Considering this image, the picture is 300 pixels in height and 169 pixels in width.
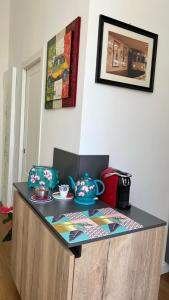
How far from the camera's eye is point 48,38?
79.0 inches

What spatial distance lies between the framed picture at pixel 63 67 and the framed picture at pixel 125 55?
172 millimetres

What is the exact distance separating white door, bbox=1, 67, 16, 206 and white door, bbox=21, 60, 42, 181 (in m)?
0.31

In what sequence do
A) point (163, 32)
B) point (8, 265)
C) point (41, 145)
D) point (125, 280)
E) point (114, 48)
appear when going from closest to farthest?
point (125, 280) → point (114, 48) → point (163, 32) → point (8, 265) → point (41, 145)

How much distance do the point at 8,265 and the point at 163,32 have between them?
2225 millimetres

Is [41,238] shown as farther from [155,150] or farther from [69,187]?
[155,150]

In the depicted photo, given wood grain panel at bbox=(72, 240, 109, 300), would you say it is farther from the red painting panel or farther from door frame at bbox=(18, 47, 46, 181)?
door frame at bbox=(18, 47, 46, 181)

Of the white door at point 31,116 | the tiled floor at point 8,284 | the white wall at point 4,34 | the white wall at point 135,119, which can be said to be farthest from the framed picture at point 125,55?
the white wall at point 4,34

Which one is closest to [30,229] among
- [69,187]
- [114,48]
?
[69,187]

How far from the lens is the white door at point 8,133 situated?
3035mm

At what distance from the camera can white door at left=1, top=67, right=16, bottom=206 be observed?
3.04 m

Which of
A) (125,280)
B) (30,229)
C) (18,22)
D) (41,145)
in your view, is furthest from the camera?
(18,22)

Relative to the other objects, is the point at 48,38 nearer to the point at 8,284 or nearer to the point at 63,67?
the point at 63,67

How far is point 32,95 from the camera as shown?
2.56 m

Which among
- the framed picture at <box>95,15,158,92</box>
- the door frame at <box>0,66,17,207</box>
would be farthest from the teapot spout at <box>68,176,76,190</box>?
the door frame at <box>0,66,17,207</box>
